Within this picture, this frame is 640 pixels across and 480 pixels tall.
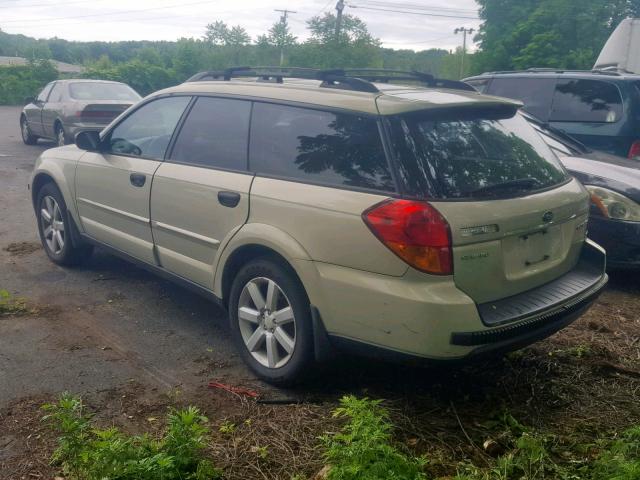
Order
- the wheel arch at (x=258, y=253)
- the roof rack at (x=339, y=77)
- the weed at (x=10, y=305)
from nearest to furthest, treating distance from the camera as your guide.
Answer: the wheel arch at (x=258, y=253)
the roof rack at (x=339, y=77)
the weed at (x=10, y=305)

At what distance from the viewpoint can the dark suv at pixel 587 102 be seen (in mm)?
7570

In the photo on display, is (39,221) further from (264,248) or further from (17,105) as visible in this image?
(17,105)

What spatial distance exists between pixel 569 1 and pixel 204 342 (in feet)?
93.9

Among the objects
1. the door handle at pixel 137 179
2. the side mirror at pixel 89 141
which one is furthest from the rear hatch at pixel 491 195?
the side mirror at pixel 89 141

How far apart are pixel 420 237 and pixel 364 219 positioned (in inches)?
11.9

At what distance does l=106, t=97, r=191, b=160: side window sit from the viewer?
4855mm

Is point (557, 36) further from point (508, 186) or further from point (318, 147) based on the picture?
point (318, 147)

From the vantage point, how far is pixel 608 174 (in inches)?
232

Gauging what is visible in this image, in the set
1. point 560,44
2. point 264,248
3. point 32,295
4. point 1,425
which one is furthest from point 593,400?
point 560,44

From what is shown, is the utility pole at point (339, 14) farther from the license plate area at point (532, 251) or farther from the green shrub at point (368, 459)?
the green shrub at point (368, 459)

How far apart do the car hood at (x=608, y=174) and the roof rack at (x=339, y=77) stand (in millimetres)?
2000

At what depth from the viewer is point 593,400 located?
3.71 metres

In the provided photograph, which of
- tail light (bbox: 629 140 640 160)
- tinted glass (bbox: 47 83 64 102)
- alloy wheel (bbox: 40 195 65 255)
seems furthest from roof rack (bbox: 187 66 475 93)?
tinted glass (bbox: 47 83 64 102)

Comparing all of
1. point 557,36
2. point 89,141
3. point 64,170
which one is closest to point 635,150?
point 89,141
